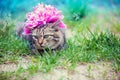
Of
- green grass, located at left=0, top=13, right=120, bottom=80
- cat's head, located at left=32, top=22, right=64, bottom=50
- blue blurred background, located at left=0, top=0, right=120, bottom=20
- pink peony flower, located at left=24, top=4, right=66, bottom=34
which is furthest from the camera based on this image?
blue blurred background, located at left=0, top=0, right=120, bottom=20

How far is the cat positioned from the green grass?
0.09 meters

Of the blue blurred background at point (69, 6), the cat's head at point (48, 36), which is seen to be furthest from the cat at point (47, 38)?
the blue blurred background at point (69, 6)

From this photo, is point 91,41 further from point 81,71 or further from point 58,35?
point 81,71

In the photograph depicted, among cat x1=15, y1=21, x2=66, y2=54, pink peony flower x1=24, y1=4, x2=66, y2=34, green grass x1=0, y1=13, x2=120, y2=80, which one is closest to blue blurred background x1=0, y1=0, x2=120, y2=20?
green grass x1=0, y1=13, x2=120, y2=80

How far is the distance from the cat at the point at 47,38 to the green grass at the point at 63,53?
0.09 m

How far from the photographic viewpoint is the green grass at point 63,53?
161 inches

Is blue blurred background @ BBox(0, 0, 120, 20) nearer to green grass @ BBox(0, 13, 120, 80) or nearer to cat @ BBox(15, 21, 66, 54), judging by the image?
green grass @ BBox(0, 13, 120, 80)

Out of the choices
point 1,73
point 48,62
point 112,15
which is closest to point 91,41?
point 48,62

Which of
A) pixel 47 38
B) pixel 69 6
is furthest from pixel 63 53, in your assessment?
pixel 69 6

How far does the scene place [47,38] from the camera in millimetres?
4523

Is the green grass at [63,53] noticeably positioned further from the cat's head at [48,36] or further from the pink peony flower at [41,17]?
the pink peony flower at [41,17]

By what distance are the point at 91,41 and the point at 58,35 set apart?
61 centimetres

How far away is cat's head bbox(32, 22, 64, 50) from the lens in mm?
4496

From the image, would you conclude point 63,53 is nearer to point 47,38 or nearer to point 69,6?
point 47,38
